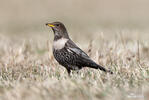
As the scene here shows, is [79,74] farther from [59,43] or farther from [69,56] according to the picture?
[59,43]

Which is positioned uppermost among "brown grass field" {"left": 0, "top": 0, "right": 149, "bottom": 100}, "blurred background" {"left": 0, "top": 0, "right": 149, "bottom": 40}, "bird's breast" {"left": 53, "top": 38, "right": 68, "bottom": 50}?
"bird's breast" {"left": 53, "top": 38, "right": 68, "bottom": 50}

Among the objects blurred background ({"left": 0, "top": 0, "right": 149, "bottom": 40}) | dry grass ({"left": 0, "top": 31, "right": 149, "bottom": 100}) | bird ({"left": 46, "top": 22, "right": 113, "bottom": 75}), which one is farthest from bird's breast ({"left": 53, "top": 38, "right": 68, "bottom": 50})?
blurred background ({"left": 0, "top": 0, "right": 149, "bottom": 40})

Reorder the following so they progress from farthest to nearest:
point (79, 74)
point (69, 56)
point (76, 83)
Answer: point (69, 56) → point (79, 74) → point (76, 83)

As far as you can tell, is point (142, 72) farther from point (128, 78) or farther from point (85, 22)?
point (85, 22)

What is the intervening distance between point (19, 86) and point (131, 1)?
2209 cm

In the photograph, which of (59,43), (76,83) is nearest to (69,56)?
(59,43)

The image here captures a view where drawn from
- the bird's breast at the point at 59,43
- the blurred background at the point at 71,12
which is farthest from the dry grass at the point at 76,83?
the blurred background at the point at 71,12

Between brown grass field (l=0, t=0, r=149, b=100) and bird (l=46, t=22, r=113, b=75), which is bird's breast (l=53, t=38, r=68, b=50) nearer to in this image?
bird (l=46, t=22, r=113, b=75)

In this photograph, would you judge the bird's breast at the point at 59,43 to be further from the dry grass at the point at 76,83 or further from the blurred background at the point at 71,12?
the blurred background at the point at 71,12

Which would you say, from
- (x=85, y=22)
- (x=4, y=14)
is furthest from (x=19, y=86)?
(x=4, y=14)

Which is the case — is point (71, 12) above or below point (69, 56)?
below

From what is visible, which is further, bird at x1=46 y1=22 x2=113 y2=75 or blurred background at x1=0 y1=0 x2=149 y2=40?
blurred background at x1=0 y1=0 x2=149 y2=40

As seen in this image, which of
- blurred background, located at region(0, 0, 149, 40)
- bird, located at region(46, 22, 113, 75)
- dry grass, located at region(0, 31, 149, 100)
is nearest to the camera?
dry grass, located at region(0, 31, 149, 100)

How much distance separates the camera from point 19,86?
161 inches
